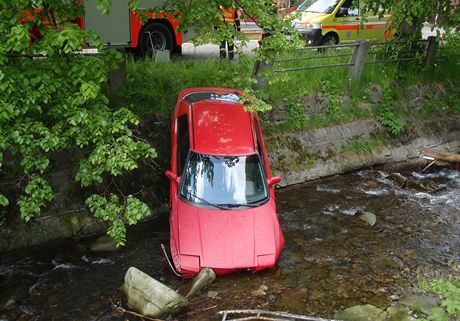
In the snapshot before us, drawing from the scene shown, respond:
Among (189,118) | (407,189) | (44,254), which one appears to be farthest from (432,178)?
(44,254)

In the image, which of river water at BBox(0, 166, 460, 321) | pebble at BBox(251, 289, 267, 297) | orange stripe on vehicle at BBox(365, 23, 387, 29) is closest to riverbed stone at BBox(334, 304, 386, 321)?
river water at BBox(0, 166, 460, 321)

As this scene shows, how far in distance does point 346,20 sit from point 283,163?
7.48 meters

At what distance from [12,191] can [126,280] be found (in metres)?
3.02

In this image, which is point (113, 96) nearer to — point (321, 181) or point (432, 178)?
point (321, 181)

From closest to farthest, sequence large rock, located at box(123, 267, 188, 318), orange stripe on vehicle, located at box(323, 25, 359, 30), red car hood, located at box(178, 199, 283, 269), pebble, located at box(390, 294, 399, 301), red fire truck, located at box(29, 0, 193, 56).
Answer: large rock, located at box(123, 267, 188, 318) < pebble, located at box(390, 294, 399, 301) < red car hood, located at box(178, 199, 283, 269) < red fire truck, located at box(29, 0, 193, 56) < orange stripe on vehicle, located at box(323, 25, 359, 30)

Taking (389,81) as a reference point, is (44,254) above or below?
below

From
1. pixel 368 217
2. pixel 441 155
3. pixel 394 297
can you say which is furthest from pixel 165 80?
pixel 441 155

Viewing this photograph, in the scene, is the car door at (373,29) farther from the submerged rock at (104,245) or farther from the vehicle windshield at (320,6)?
the submerged rock at (104,245)

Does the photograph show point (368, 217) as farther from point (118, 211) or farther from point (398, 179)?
point (118, 211)

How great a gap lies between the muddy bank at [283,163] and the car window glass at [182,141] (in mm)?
1300

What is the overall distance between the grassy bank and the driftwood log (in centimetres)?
87

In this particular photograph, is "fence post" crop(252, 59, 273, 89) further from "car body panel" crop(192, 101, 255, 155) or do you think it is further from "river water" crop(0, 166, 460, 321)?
"river water" crop(0, 166, 460, 321)

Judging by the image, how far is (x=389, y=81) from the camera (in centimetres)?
1323

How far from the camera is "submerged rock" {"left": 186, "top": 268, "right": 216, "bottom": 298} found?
6.68m
